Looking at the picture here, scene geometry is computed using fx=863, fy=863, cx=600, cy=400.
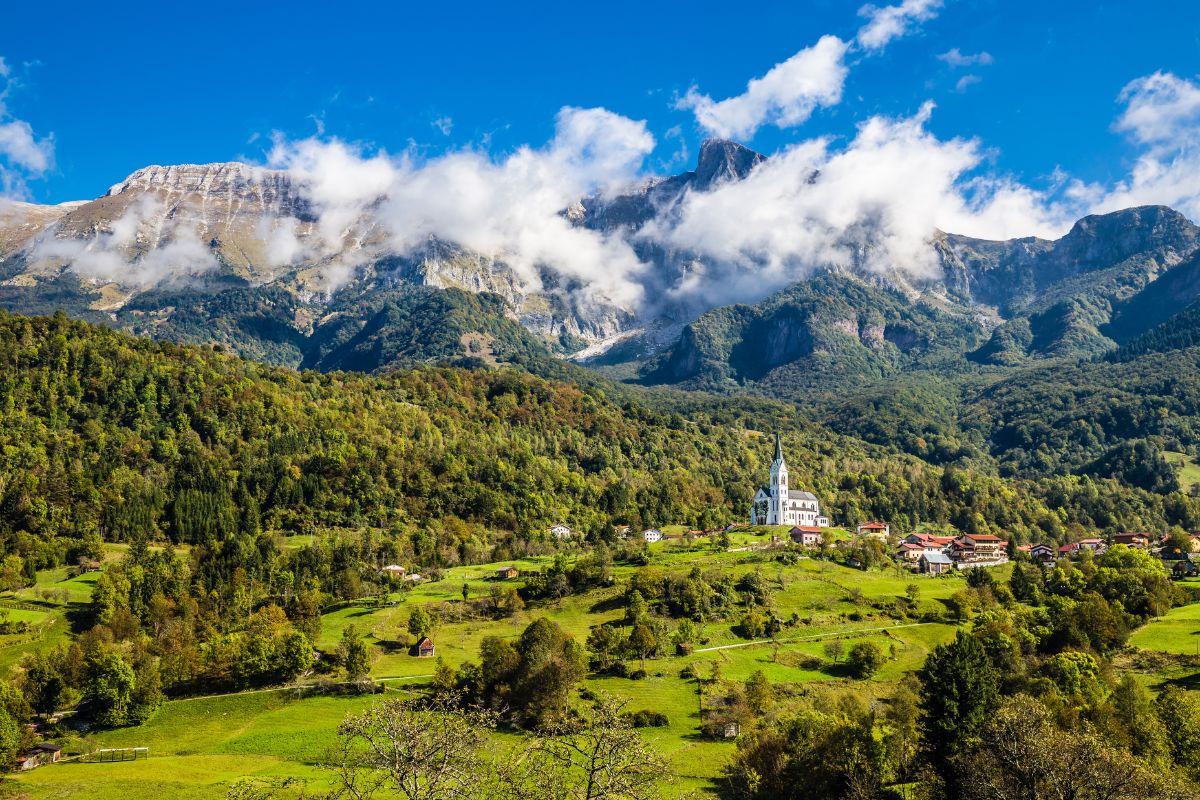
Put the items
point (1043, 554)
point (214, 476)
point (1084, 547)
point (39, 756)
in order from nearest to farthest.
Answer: point (39, 756), point (1043, 554), point (1084, 547), point (214, 476)

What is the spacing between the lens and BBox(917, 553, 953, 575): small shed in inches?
5591

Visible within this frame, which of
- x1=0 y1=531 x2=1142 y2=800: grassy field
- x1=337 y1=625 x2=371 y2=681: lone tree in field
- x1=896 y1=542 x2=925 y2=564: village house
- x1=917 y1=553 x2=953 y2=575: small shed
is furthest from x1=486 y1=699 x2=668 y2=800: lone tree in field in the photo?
x1=896 y1=542 x2=925 y2=564: village house

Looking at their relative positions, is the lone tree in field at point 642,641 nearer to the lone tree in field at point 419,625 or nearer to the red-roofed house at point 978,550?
the lone tree in field at point 419,625

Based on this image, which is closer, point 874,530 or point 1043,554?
point 1043,554

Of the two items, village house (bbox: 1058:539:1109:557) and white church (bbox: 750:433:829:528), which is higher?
white church (bbox: 750:433:829:528)

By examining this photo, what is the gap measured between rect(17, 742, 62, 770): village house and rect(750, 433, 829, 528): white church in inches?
5335

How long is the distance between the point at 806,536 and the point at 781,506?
1077 inches

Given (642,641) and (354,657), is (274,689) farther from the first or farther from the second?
(642,641)

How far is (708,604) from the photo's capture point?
358 ft

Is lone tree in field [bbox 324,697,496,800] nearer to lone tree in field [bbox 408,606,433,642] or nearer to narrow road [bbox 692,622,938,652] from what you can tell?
narrow road [bbox 692,622,938,652]

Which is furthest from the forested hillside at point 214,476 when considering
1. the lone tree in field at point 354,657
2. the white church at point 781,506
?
the lone tree in field at point 354,657

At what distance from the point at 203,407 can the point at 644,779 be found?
18126 cm

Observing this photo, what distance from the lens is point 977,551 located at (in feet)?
502

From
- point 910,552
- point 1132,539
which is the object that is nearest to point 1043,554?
point 910,552
